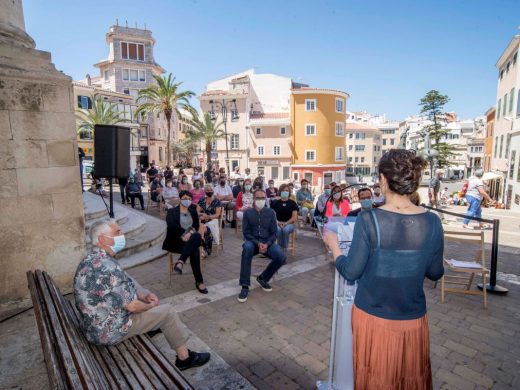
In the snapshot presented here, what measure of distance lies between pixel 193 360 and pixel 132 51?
52345mm

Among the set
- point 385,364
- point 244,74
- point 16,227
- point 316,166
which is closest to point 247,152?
point 316,166

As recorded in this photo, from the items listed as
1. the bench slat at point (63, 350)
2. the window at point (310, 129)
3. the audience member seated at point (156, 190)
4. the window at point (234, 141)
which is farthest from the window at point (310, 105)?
the bench slat at point (63, 350)

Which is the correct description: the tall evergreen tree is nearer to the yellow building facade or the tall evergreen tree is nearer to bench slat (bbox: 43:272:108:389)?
the yellow building facade

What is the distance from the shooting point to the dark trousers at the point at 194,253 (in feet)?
16.8

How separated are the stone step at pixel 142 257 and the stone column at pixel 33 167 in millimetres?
1306

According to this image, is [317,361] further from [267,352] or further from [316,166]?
[316,166]

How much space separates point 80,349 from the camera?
7.57 ft

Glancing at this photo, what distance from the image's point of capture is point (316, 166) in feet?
136

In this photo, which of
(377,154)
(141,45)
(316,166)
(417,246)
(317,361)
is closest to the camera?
(417,246)

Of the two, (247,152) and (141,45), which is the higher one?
(141,45)

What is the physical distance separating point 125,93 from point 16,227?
4857 cm

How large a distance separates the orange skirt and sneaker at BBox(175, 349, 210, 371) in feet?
6.05

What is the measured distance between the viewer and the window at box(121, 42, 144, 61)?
46.0m

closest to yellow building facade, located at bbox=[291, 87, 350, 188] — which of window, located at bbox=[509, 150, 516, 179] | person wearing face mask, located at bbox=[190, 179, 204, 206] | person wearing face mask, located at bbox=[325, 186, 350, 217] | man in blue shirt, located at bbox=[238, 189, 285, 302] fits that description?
window, located at bbox=[509, 150, 516, 179]
